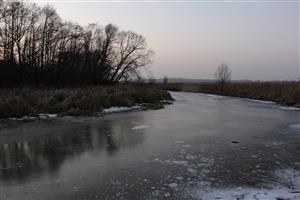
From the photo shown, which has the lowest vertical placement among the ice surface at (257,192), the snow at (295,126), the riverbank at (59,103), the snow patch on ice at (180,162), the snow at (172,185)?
the ice surface at (257,192)

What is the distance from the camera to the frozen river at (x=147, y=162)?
18.6 feet

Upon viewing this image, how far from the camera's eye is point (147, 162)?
24.9 ft

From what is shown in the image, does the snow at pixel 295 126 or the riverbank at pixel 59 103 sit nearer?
the snow at pixel 295 126

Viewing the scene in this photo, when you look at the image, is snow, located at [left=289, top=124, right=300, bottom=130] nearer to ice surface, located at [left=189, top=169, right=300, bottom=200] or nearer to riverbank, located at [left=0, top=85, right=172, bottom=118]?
ice surface, located at [left=189, top=169, right=300, bottom=200]

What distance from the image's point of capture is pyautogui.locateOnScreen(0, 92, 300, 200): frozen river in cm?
566

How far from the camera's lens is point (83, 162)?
7562 mm

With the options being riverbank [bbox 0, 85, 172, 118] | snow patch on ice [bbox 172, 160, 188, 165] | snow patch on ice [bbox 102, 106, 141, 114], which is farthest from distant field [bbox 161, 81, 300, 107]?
snow patch on ice [bbox 172, 160, 188, 165]

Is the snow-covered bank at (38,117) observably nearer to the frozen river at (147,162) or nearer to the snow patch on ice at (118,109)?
→ the frozen river at (147,162)

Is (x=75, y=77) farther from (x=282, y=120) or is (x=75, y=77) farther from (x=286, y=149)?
(x=286, y=149)

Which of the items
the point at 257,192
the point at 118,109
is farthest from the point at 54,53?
the point at 257,192

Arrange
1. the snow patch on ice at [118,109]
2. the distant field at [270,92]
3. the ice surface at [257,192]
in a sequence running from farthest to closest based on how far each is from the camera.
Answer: the distant field at [270,92] < the snow patch on ice at [118,109] < the ice surface at [257,192]

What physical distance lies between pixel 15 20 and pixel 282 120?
30.4 m

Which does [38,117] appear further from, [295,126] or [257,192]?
[257,192]

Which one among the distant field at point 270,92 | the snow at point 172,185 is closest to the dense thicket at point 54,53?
the distant field at point 270,92
